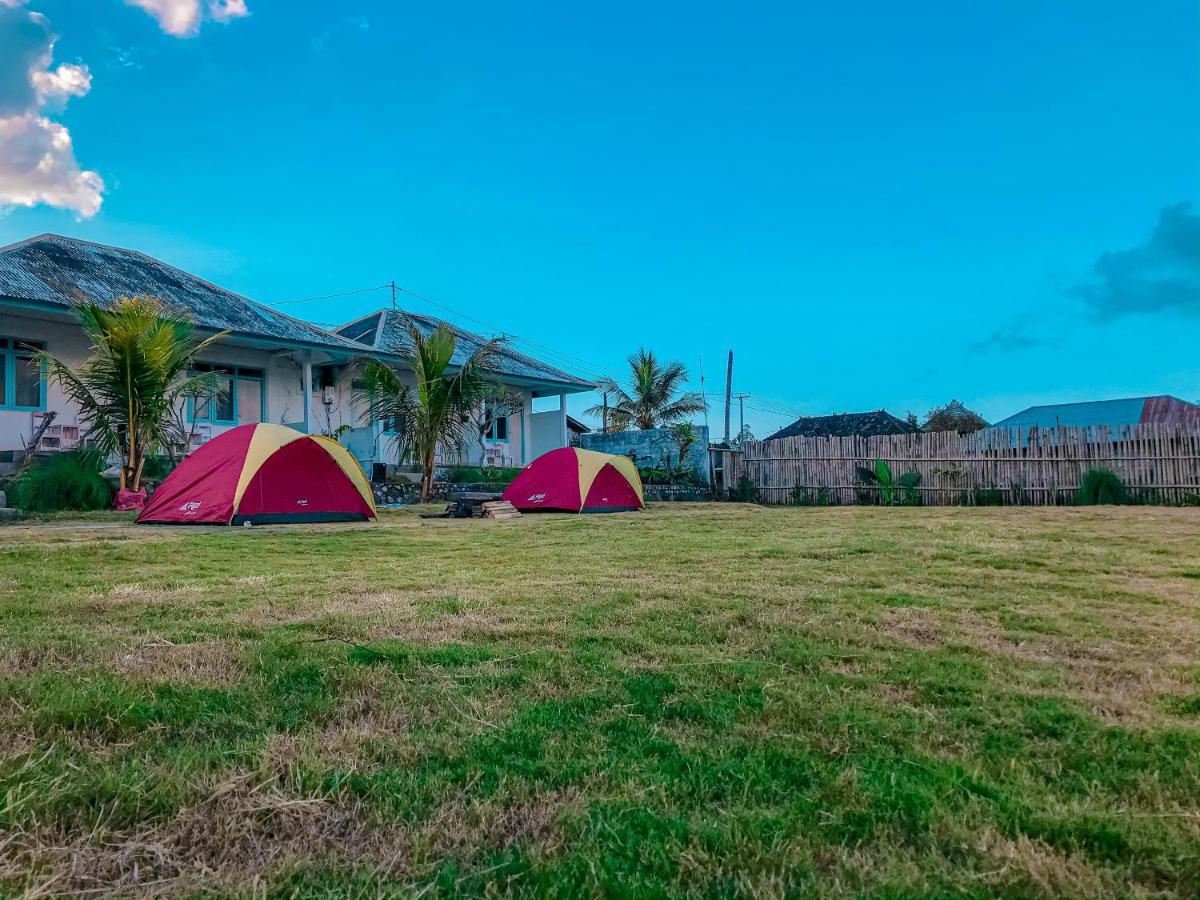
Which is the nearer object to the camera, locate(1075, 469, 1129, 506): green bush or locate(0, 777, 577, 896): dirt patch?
locate(0, 777, 577, 896): dirt patch

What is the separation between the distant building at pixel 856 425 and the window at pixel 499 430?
14333 mm

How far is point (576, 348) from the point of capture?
31422mm

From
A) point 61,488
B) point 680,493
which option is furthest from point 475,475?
point 61,488

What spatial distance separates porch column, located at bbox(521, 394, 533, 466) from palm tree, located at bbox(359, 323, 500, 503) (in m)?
6.69

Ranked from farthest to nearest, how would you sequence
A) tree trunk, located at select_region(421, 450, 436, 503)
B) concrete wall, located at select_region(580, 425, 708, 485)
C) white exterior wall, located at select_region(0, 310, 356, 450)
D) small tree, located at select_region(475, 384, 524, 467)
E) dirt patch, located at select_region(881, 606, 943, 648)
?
1. concrete wall, located at select_region(580, 425, 708, 485)
2. small tree, located at select_region(475, 384, 524, 467)
3. tree trunk, located at select_region(421, 450, 436, 503)
4. white exterior wall, located at select_region(0, 310, 356, 450)
5. dirt patch, located at select_region(881, 606, 943, 648)

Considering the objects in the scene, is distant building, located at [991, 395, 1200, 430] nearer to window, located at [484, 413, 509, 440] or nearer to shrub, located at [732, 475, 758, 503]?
shrub, located at [732, 475, 758, 503]

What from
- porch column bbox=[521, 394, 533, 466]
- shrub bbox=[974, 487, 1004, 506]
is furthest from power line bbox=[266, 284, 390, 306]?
shrub bbox=[974, 487, 1004, 506]

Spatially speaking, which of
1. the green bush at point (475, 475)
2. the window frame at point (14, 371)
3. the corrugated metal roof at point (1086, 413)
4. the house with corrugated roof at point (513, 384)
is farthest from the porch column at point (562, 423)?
the corrugated metal roof at point (1086, 413)

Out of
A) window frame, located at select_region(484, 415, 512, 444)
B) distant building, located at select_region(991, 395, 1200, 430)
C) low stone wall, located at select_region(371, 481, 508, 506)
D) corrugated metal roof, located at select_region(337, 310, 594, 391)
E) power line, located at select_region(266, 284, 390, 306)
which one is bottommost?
low stone wall, located at select_region(371, 481, 508, 506)

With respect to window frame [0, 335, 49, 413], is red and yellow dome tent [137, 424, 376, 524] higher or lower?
lower

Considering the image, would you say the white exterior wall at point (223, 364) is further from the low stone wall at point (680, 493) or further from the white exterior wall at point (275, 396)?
the low stone wall at point (680, 493)

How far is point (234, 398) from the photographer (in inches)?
650

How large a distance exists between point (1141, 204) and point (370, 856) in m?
23.9

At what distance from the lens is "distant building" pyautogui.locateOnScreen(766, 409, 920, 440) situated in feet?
108
